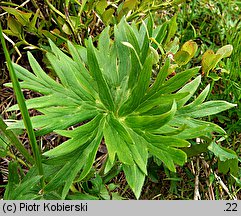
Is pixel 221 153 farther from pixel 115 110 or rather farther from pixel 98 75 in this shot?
pixel 98 75

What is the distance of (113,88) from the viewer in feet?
4.95

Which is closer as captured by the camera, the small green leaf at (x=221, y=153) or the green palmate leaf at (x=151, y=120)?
the green palmate leaf at (x=151, y=120)

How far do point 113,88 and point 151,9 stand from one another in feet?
2.10

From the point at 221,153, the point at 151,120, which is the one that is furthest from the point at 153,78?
the point at 151,120

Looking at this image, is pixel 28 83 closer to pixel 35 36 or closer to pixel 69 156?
pixel 69 156

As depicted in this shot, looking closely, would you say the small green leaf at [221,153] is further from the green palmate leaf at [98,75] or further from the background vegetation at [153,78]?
the green palmate leaf at [98,75]

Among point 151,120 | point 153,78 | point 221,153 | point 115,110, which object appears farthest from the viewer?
point 153,78

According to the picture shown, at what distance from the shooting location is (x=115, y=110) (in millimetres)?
1469

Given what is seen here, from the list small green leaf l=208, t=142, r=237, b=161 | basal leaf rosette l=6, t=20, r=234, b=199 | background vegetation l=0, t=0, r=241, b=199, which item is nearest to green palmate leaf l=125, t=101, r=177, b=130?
basal leaf rosette l=6, t=20, r=234, b=199

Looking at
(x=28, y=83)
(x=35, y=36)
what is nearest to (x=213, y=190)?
(x=28, y=83)

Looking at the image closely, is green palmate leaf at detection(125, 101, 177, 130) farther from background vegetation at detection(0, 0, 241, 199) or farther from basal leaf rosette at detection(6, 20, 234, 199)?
background vegetation at detection(0, 0, 241, 199)

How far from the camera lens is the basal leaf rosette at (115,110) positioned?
4.44 ft

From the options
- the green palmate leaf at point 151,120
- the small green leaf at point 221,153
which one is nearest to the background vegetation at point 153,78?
the small green leaf at point 221,153
